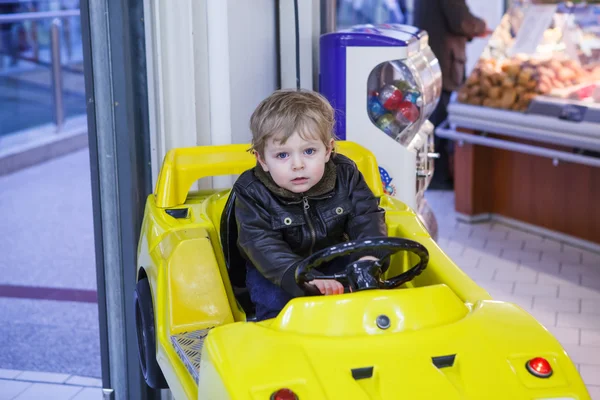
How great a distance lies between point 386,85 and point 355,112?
0.60ft

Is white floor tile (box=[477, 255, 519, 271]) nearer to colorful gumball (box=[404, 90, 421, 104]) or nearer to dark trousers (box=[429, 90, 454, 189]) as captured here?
colorful gumball (box=[404, 90, 421, 104])

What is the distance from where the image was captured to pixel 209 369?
5.65ft

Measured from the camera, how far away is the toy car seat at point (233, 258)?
7.70 feet

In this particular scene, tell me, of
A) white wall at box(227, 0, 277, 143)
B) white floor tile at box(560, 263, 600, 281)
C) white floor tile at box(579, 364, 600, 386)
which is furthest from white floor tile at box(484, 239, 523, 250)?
white wall at box(227, 0, 277, 143)

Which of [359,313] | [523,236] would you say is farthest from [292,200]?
[523,236]

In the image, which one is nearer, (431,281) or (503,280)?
(431,281)

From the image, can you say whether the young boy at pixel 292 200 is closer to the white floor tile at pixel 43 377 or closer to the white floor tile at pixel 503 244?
the white floor tile at pixel 43 377

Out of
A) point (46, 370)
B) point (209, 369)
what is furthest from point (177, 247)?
point (46, 370)

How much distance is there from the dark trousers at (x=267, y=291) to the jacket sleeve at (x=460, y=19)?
3774mm

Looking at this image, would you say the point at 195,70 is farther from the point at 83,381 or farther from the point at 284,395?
the point at 284,395

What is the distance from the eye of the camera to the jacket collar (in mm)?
2236

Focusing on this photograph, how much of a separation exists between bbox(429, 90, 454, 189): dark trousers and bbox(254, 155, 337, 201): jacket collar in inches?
151

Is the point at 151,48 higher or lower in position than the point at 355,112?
higher

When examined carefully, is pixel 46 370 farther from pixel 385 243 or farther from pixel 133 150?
pixel 385 243
